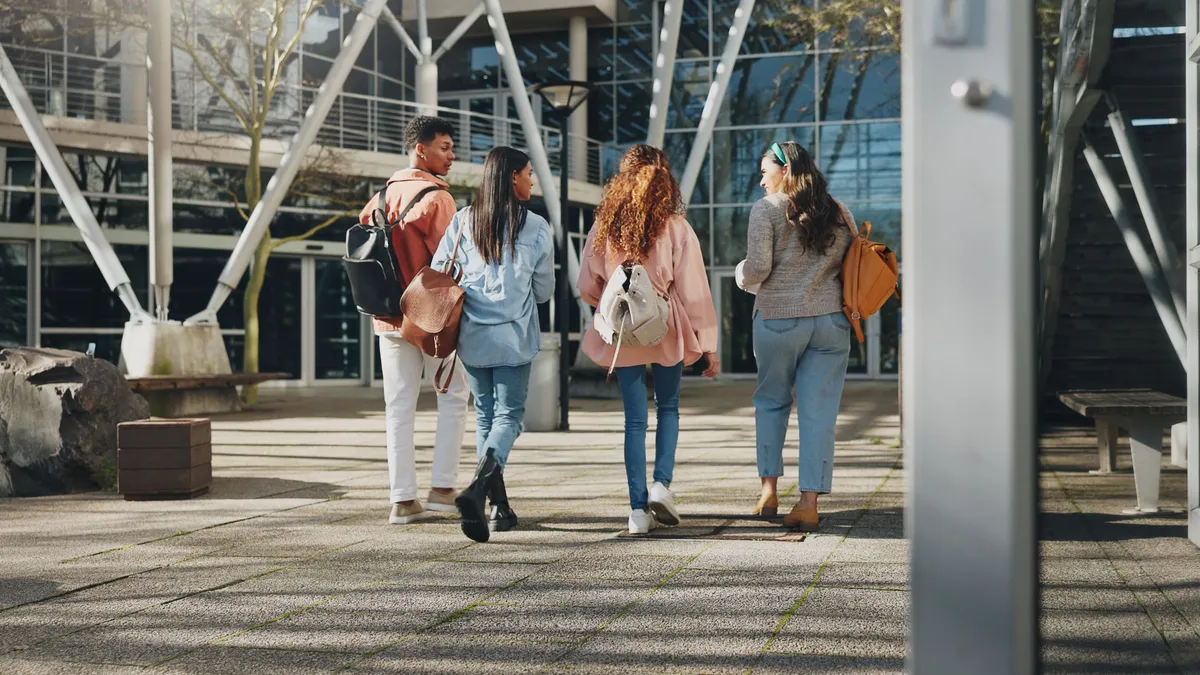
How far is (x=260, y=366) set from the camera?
23516 mm

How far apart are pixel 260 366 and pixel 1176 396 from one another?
20.1 meters

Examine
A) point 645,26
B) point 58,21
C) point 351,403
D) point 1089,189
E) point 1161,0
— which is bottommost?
point 351,403

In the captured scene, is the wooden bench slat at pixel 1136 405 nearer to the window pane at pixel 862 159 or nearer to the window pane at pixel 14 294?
the window pane at pixel 14 294

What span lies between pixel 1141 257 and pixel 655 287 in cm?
280

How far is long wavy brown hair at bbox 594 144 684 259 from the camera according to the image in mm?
5938

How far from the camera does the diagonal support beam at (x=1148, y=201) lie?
19.7ft

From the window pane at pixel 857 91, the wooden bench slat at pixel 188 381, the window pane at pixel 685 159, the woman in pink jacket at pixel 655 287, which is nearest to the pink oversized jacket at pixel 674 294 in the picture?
the woman in pink jacket at pixel 655 287

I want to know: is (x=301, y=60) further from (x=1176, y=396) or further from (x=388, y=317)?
(x=1176, y=396)

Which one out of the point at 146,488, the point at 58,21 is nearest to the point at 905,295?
the point at 146,488

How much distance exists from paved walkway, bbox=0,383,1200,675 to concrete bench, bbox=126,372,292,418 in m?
7.96

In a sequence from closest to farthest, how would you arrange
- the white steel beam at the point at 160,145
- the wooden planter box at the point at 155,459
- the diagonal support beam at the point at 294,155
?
the wooden planter box at the point at 155,459, the white steel beam at the point at 160,145, the diagonal support beam at the point at 294,155

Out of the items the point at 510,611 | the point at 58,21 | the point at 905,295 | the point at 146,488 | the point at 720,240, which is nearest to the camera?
the point at 905,295

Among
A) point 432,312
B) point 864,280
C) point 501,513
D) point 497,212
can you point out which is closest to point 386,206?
point 497,212

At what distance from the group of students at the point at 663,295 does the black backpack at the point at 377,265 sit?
10 centimetres
